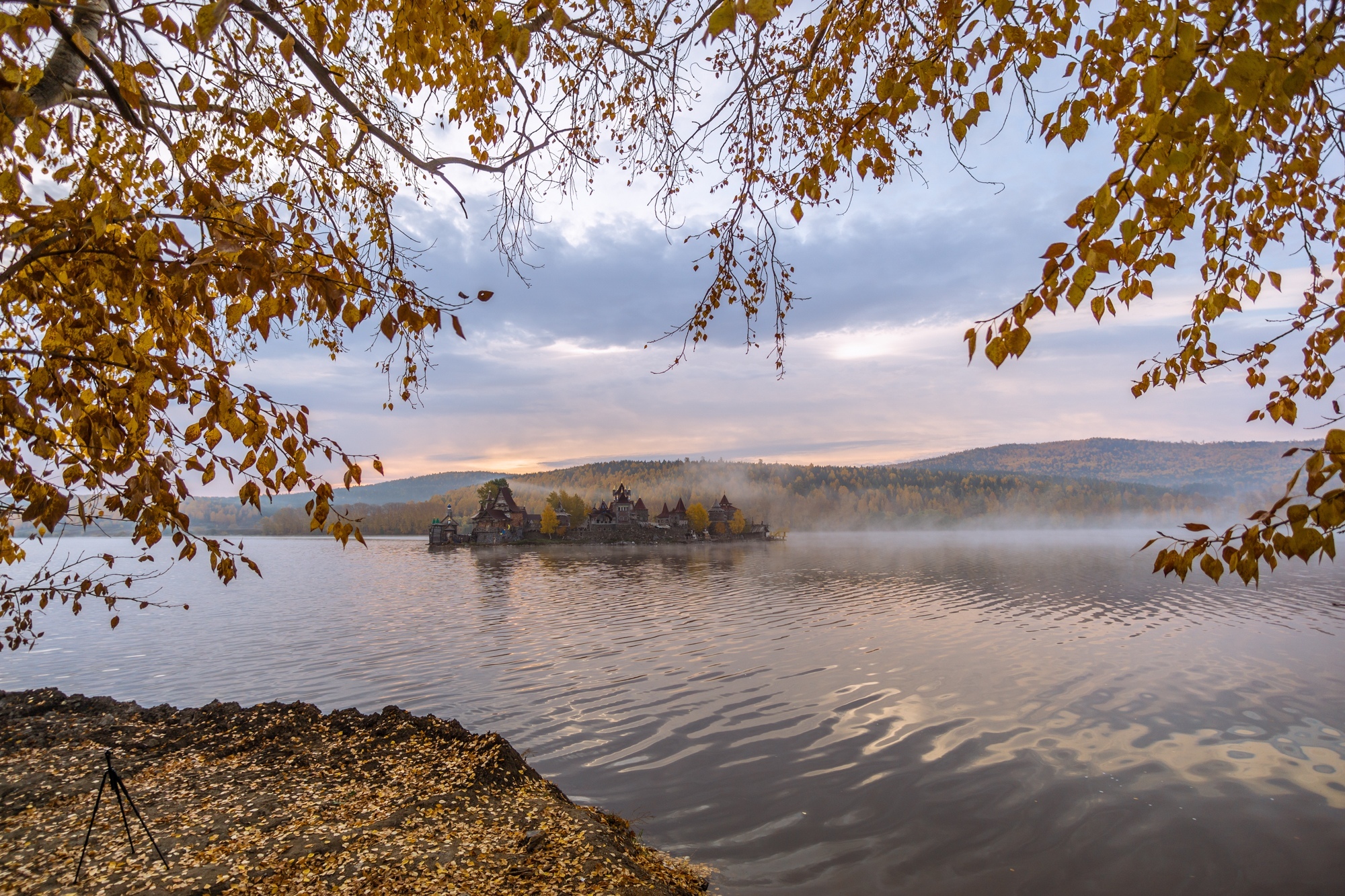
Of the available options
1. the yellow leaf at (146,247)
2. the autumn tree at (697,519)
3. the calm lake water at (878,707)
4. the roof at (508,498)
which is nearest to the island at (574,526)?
the roof at (508,498)

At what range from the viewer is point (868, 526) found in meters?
198

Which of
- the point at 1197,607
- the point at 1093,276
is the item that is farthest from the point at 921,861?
the point at 1197,607

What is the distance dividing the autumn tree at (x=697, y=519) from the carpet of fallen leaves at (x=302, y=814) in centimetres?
10286

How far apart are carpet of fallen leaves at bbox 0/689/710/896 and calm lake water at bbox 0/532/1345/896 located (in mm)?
1806

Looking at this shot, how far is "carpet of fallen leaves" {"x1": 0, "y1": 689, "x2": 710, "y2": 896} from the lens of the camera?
458cm

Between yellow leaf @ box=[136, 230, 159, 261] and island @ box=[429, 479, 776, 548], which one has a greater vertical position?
yellow leaf @ box=[136, 230, 159, 261]

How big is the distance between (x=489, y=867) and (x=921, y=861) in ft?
15.7

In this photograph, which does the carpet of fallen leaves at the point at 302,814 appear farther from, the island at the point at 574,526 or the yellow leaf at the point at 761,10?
the island at the point at 574,526

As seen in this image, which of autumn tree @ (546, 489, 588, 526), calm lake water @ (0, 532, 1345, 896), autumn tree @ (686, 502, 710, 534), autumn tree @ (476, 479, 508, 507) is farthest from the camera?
autumn tree @ (686, 502, 710, 534)

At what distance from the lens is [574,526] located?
103 m

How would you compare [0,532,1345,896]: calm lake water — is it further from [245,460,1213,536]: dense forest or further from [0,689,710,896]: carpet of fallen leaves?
[245,460,1213,536]: dense forest

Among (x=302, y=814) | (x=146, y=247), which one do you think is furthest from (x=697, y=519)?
(x=146, y=247)

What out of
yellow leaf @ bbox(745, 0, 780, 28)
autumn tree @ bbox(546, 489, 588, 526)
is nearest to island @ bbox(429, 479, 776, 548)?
autumn tree @ bbox(546, 489, 588, 526)

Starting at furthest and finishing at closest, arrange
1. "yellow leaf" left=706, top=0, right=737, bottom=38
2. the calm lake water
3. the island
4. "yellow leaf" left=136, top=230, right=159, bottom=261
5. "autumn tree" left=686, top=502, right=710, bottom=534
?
"autumn tree" left=686, top=502, right=710, bottom=534, the island, the calm lake water, "yellow leaf" left=136, top=230, right=159, bottom=261, "yellow leaf" left=706, top=0, right=737, bottom=38
